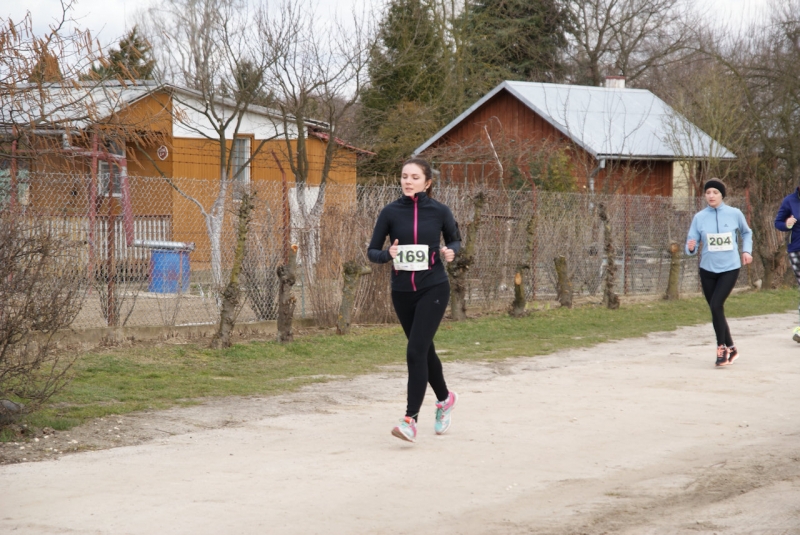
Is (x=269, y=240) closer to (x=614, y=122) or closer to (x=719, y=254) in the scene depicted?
(x=719, y=254)

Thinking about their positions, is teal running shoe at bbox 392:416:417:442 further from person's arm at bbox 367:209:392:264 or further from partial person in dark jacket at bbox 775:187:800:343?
partial person in dark jacket at bbox 775:187:800:343

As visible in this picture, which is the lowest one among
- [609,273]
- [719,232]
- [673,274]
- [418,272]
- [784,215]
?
[673,274]

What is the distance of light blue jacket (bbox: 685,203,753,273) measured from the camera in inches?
415

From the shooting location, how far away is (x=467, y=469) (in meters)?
6.01

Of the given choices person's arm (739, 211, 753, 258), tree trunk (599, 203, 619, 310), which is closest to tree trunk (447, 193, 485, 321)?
tree trunk (599, 203, 619, 310)

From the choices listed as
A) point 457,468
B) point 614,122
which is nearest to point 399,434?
point 457,468

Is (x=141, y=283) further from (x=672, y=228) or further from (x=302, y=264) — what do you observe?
(x=672, y=228)

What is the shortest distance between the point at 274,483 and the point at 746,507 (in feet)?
8.24

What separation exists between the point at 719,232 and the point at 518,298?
16.4 ft

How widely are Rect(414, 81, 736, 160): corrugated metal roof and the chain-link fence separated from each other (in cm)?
1082

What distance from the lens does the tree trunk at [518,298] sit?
15.3 m

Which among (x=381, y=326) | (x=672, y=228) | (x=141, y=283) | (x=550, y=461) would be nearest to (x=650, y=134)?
(x=672, y=228)

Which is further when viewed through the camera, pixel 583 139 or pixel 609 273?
pixel 583 139

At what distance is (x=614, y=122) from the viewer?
3391cm
